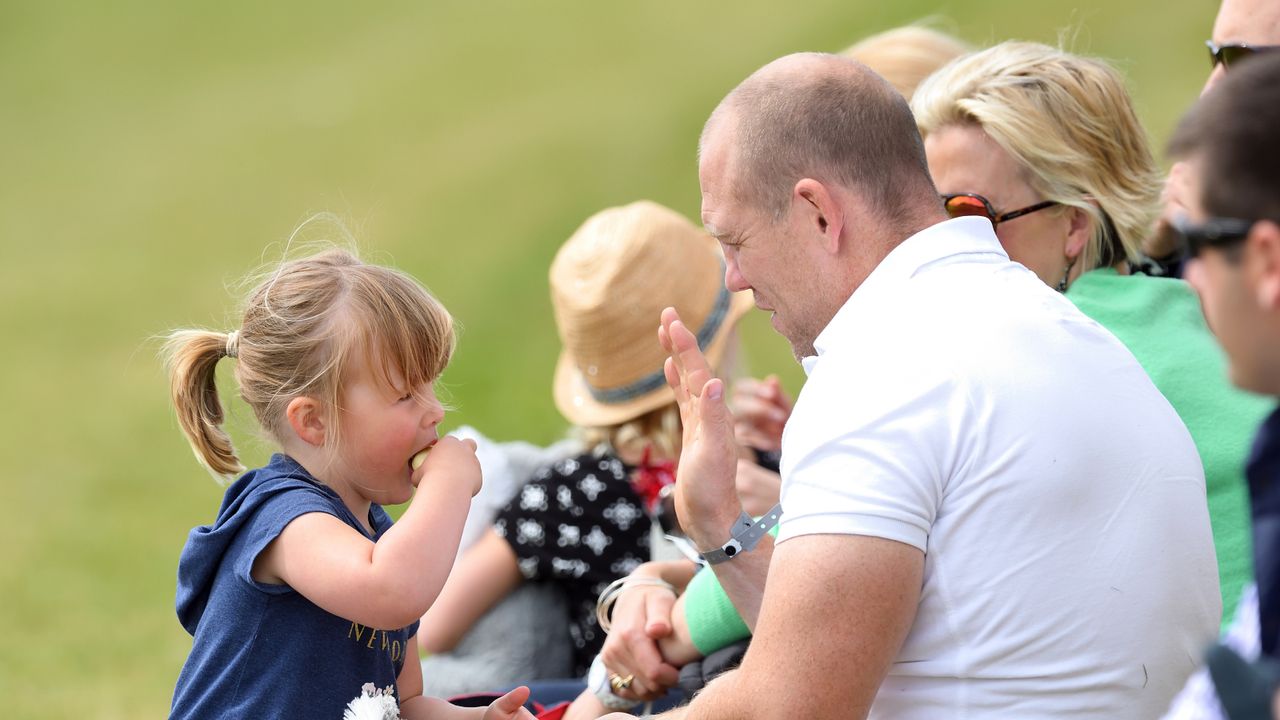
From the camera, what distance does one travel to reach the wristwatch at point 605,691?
269cm

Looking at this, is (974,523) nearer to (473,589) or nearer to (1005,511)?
(1005,511)

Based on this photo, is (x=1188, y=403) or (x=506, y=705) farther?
(x=1188, y=403)

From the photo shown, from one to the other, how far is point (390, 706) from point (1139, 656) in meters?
1.20

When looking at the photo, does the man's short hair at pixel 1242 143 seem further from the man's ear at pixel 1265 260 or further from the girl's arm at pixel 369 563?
the girl's arm at pixel 369 563

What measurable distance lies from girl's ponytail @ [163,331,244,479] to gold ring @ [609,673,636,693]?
865 millimetres

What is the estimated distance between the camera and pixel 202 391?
2.42 metres

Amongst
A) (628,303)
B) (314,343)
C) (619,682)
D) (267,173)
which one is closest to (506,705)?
(619,682)

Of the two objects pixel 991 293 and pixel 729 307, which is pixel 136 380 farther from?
pixel 991 293

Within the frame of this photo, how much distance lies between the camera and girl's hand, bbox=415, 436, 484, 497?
221 cm

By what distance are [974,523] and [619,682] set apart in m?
1.12

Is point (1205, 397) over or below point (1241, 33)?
below

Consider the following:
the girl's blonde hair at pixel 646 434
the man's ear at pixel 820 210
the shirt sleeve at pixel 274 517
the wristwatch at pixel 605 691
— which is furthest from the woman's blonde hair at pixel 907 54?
the shirt sleeve at pixel 274 517

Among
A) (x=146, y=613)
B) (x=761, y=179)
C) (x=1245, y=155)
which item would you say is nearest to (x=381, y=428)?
(x=761, y=179)

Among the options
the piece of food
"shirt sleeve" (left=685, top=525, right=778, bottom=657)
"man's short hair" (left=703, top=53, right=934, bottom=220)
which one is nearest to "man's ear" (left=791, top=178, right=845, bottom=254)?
"man's short hair" (left=703, top=53, right=934, bottom=220)
